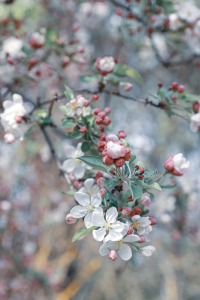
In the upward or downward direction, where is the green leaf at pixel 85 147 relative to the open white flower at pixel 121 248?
upward

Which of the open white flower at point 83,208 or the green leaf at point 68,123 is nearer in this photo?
the open white flower at point 83,208

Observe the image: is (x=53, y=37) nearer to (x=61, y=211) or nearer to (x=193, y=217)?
(x=193, y=217)

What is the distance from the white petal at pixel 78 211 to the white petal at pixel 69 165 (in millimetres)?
273

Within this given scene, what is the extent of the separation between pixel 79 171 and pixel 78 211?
273mm

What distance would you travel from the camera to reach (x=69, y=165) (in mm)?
1003

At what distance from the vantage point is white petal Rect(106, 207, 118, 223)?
651mm

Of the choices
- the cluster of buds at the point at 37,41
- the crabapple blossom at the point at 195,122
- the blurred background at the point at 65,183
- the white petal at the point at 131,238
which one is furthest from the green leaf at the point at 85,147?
the cluster of buds at the point at 37,41

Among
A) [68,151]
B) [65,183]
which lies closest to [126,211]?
[68,151]

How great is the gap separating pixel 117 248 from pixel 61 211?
2599 mm

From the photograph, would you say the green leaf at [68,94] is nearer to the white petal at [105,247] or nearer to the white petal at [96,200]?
the white petal at [96,200]

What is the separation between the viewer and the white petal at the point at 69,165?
992 millimetres

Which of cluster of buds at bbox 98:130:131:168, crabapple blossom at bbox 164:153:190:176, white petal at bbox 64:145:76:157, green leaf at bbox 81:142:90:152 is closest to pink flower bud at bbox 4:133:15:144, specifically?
white petal at bbox 64:145:76:157

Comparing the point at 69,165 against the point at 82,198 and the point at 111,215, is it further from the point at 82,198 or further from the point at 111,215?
the point at 111,215

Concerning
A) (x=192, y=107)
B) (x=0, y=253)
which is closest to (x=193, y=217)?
(x=192, y=107)
